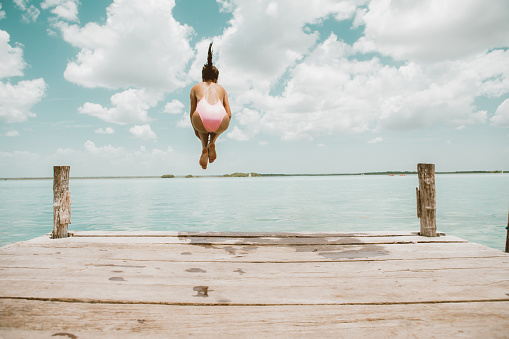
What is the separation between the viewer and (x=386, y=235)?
461 centimetres

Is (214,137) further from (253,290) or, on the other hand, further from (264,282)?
(253,290)

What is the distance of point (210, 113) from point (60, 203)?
2821 millimetres

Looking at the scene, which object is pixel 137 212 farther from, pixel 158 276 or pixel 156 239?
pixel 158 276

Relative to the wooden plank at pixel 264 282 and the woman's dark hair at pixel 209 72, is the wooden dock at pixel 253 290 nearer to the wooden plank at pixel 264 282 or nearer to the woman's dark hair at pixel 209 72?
the wooden plank at pixel 264 282

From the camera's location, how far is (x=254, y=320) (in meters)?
1.92

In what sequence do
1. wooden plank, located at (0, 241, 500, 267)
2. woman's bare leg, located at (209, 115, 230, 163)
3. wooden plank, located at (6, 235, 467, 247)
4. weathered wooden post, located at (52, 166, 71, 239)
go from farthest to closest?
1. weathered wooden post, located at (52, 166, 71, 239)
2. woman's bare leg, located at (209, 115, 230, 163)
3. wooden plank, located at (6, 235, 467, 247)
4. wooden plank, located at (0, 241, 500, 267)

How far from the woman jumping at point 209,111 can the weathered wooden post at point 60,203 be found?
7.49ft

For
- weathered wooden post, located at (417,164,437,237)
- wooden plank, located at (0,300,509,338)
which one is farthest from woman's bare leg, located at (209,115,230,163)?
weathered wooden post, located at (417,164,437,237)

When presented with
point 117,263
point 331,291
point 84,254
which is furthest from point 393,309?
point 84,254

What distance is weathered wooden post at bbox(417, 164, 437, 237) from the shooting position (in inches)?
178

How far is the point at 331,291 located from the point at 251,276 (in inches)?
29.3

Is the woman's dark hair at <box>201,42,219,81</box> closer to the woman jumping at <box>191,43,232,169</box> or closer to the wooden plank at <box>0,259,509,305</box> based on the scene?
the woman jumping at <box>191,43,232,169</box>

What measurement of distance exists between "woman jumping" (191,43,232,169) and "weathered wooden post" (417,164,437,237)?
3186 millimetres

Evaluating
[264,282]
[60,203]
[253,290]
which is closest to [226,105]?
[264,282]
